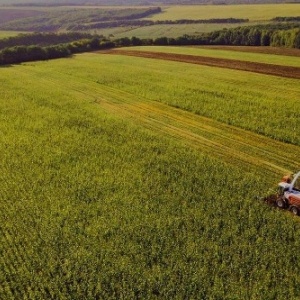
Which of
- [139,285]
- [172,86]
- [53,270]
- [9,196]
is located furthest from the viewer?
[172,86]

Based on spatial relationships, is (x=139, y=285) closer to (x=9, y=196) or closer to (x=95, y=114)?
(x=9, y=196)

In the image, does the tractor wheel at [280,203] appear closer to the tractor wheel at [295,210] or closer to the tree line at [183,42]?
the tractor wheel at [295,210]

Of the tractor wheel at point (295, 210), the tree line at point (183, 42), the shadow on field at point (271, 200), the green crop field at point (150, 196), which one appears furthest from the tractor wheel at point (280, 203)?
the tree line at point (183, 42)

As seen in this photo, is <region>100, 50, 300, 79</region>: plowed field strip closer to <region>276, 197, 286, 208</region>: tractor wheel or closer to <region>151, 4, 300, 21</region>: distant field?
<region>276, 197, 286, 208</region>: tractor wheel

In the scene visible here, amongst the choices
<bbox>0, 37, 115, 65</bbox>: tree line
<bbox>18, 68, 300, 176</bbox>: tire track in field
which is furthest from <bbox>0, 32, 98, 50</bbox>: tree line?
<bbox>18, 68, 300, 176</bbox>: tire track in field

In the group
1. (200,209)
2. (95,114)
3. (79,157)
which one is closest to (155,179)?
(200,209)

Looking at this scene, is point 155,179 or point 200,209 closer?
point 200,209
